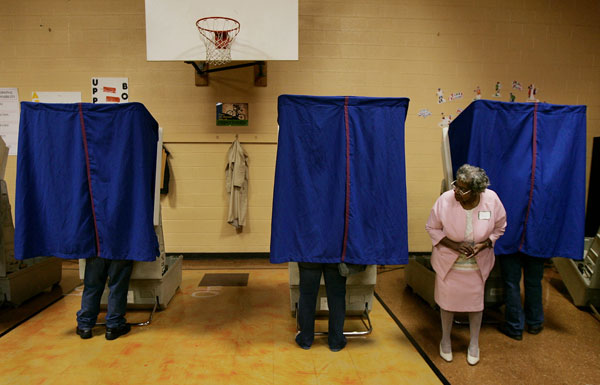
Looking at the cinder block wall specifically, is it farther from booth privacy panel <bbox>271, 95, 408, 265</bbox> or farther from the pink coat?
the pink coat

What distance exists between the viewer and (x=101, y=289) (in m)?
2.37

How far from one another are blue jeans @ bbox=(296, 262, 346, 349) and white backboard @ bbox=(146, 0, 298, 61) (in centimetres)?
236

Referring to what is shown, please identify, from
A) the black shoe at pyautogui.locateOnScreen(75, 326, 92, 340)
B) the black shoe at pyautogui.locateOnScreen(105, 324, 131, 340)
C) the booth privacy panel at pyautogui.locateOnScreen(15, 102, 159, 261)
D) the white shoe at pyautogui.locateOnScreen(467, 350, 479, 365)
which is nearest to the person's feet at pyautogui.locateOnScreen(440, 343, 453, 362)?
the white shoe at pyautogui.locateOnScreen(467, 350, 479, 365)

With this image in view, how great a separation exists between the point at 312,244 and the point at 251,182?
248 cm

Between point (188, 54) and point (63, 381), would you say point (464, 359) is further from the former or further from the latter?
point (188, 54)

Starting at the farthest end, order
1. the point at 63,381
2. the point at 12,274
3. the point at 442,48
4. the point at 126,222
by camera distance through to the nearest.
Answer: the point at 442,48
the point at 12,274
the point at 126,222
the point at 63,381

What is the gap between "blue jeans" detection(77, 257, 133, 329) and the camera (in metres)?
2.32

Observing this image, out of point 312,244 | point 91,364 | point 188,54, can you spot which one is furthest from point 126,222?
point 188,54

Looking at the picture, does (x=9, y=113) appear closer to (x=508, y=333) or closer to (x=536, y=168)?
(x=536, y=168)

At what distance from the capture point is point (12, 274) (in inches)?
110

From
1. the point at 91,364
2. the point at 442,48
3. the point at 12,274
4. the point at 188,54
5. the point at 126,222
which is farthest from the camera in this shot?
the point at 442,48

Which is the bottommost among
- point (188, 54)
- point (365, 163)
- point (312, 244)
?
point (312, 244)

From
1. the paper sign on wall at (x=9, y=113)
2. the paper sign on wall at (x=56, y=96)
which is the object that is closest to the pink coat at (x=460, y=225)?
the paper sign on wall at (x=56, y=96)

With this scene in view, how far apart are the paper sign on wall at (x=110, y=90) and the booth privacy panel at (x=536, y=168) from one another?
4.15 meters
